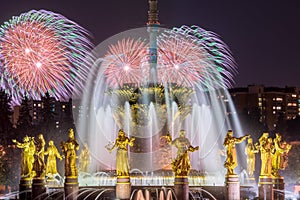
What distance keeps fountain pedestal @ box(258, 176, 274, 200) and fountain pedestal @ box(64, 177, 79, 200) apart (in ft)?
29.8

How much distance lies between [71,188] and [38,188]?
3163 mm

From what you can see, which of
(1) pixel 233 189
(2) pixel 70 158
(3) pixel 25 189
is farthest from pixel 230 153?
(3) pixel 25 189

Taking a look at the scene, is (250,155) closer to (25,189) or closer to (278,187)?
(278,187)

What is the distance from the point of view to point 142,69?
53688 millimetres

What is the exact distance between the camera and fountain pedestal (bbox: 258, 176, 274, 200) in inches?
1353

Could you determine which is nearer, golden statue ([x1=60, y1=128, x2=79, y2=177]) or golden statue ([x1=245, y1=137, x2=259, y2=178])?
golden statue ([x1=60, y1=128, x2=79, y2=177])

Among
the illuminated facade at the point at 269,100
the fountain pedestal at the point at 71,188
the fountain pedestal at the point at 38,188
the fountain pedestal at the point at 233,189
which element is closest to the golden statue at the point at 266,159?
the fountain pedestal at the point at 233,189

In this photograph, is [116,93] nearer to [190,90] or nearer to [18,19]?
[190,90]

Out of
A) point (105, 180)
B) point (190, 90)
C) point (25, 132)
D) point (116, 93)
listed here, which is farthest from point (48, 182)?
point (25, 132)

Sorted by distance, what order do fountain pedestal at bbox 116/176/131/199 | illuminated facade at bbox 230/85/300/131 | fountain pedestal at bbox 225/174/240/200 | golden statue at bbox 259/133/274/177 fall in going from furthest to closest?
illuminated facade at bbox 230/85/300/131 < golden statue at bbox 259/133/274/177 < fountain pedestal at bbox 225/174/240/200 < fountain pedestal at bbox 116/176/131/199

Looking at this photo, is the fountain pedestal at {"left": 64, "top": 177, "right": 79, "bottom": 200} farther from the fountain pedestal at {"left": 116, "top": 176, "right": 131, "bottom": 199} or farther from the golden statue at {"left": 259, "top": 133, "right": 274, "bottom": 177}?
the golden statue at {"left": 259, "top": 133, "right": 274, "bottom": 177}

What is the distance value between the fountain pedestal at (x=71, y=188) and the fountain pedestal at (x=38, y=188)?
2.74m

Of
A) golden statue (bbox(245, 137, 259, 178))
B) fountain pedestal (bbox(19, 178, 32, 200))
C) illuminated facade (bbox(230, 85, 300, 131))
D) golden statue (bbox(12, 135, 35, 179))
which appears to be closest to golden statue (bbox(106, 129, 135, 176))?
golden statue (bbox(12, 135, 35, 179))

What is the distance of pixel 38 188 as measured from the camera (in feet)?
119
